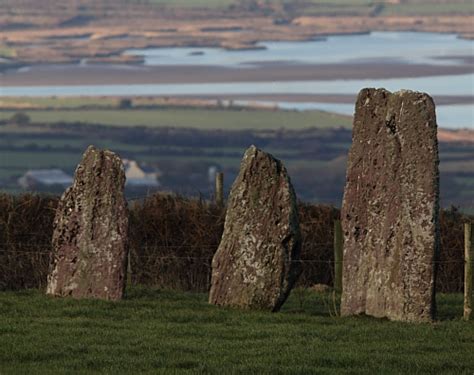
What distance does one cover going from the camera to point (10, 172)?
396 feet

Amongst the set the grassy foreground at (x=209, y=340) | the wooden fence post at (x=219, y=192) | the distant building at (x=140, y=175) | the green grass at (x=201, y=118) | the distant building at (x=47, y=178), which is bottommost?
the grassy foreground at (x=209, y=340)

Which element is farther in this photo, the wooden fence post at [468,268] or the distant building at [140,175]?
the distant building at [140,175]

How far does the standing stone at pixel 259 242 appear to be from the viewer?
24.8m

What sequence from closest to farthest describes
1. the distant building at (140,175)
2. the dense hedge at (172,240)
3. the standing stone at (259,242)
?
the standing stone at (259,242) < the dense hedge at (172,240) < the distant building at (140,175)

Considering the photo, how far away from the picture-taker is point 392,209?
78.3ft

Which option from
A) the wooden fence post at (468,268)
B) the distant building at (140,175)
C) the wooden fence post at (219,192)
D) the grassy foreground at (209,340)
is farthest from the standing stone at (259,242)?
the distant building at (140,175)

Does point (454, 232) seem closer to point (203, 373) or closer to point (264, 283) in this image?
point (264, 283)

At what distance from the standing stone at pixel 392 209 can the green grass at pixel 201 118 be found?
124 m

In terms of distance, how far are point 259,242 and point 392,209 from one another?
2.12m

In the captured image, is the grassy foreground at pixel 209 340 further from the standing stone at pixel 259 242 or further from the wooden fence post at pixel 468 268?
the standing stone at pixel 259 242

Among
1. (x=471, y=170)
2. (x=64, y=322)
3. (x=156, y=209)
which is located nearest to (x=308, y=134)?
(x=471, y=170)

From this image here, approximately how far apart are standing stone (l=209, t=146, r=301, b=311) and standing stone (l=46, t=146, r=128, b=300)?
154 cm

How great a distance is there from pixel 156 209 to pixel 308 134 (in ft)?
376

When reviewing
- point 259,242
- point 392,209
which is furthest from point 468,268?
point 259,242
